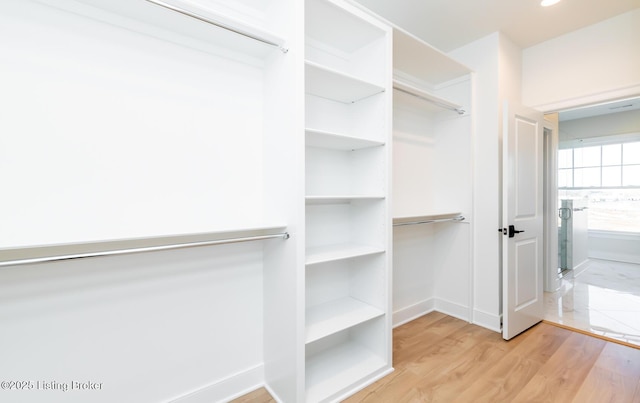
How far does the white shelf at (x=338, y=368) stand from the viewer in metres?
1.76

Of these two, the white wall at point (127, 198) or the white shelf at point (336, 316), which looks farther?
the white shelf at point (336, 316)

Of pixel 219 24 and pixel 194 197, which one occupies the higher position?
pixel 219 24

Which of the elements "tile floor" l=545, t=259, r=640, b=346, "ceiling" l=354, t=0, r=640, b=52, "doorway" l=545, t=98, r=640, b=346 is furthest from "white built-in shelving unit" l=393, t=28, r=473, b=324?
A: "doorway" l=545, t=98, r=640, b=346

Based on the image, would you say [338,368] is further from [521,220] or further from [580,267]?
[580,267]

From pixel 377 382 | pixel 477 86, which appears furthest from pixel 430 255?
pixel 477 86

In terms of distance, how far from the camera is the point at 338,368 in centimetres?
195

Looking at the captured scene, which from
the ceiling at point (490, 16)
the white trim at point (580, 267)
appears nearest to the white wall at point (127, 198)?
the ceiling at point (490, 16)

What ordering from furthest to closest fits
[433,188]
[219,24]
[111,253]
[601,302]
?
[601,302]
[433,188]
[219,24]
[111,253]

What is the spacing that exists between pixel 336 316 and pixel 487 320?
5.57ft

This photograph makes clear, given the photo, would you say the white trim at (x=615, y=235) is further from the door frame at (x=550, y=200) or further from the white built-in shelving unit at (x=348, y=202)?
the white built-in shelving unit at (x=348, y=202)

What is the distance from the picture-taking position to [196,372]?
167cm

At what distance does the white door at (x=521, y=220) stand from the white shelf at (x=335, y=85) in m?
→ 1.33

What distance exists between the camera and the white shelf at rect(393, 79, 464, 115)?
93.0 inches

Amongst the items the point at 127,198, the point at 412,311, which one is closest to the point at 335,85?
the point at 127,198
